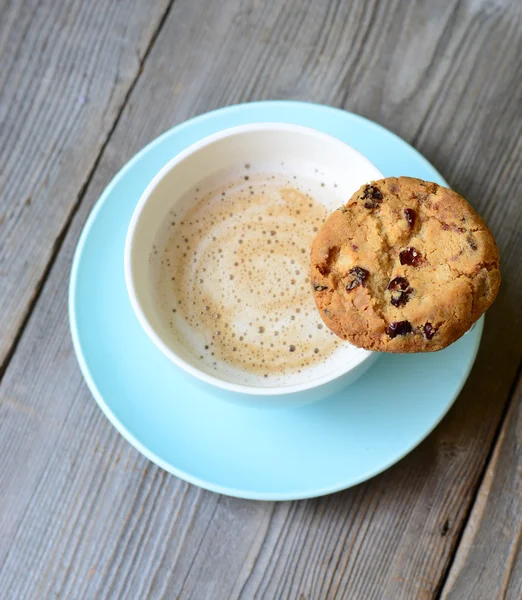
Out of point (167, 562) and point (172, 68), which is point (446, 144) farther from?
point (167, 562)

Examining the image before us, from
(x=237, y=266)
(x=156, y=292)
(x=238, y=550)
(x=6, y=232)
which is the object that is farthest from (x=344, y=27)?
(x=238, y=550)

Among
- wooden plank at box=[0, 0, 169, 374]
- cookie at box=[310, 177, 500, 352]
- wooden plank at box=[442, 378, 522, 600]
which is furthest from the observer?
wooden plank at box=[0, 0, 169, 374]

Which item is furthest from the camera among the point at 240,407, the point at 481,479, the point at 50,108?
the point at 50,108

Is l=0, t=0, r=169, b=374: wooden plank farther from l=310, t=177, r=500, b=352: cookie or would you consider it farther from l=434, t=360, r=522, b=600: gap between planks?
l=434, t=360, r=522, b=600: gap between planks

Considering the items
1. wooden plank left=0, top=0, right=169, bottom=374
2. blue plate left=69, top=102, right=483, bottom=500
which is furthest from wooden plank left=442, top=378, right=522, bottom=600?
wooden plank left=0, top=0, right=169, bottom=374

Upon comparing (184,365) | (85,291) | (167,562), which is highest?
(184,365)

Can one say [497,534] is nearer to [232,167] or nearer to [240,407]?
[240,407]

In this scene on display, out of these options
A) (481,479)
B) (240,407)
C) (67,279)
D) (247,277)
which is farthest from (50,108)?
(481,479)
